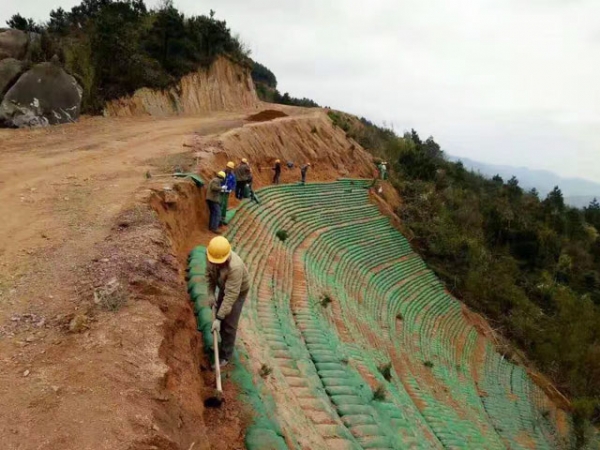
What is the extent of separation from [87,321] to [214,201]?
4927 mm

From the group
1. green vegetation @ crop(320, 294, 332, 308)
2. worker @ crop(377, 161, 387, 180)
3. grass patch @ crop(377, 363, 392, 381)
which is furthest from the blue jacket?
worker @ crop(377, 161, 387, 180)

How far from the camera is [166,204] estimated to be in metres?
7.65

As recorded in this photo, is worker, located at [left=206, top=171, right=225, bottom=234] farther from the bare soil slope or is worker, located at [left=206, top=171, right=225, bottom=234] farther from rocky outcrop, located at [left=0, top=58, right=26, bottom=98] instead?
rocky outcrop, located at [left=0, top=58, right=26, bottom=98]

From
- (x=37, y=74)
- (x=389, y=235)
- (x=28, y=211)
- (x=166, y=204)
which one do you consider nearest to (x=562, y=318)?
(x=389, y=235)

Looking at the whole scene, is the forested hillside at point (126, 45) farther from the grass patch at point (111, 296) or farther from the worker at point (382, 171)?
the grass patch at point (111, 296)

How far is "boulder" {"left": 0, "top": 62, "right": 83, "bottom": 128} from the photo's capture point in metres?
12.4

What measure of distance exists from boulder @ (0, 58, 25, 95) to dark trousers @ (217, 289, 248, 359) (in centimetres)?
1123

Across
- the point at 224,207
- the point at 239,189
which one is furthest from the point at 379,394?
the point at 239,189

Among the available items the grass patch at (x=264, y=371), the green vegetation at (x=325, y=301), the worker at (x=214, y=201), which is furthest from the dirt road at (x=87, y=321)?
the green vegetation at (x=325, y=301)

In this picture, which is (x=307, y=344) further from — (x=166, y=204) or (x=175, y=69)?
(x=175, y=69)

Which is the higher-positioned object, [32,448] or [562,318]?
[32,448]

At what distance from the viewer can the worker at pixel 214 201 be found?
884 cm

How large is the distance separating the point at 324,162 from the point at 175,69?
7701 millimetres

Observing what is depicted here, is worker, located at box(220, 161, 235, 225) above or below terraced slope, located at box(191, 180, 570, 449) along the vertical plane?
above
